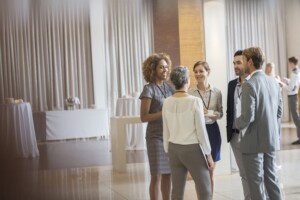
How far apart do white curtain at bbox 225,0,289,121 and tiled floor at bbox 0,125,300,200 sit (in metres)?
3.72

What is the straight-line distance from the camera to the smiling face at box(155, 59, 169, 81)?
2.91 metres

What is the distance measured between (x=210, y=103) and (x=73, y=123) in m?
4.82

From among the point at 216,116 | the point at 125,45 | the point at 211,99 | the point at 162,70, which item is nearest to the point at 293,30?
the point at 125,45

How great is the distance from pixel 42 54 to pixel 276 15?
17.2 ft

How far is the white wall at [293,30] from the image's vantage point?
10.2 m

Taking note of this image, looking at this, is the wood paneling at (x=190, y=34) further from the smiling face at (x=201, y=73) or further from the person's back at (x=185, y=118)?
the person's back at (x=185, y=118)

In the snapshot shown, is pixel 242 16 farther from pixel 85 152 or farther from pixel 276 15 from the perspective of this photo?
pixel 85 152

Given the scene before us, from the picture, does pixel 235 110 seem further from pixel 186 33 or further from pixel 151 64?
pixel 186 33

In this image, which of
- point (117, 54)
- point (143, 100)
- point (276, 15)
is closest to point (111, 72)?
point (117, 54)

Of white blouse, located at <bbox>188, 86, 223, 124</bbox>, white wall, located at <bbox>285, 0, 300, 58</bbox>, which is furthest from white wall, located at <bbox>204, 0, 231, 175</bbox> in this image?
white wall, located at <bbox>285, 0, 300, 58</bbox>

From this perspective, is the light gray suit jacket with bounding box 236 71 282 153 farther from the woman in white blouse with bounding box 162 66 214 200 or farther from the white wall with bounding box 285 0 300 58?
the white wall with bounding box 285 0 300 58

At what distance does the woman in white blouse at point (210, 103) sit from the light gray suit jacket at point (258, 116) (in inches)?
22.8

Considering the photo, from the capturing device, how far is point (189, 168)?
Answer: 99.9 inches

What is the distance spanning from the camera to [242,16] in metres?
10.3
